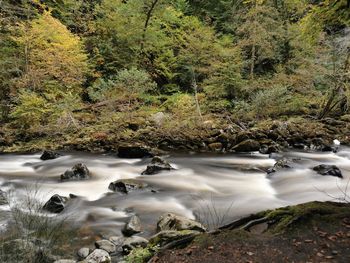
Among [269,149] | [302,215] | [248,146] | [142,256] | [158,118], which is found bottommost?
[269,149]

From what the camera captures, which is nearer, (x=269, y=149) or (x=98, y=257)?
(x=98, y=257)

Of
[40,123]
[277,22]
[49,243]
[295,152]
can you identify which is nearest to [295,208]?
[49,243]

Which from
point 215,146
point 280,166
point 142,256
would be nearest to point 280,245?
point 142,256

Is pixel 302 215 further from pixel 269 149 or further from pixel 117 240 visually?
pixel 269 149

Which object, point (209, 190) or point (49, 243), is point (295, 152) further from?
point (49, 243)

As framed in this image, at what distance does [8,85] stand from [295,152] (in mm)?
13446

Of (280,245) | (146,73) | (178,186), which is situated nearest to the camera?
(280,245)

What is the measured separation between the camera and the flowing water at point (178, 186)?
24.8 feet

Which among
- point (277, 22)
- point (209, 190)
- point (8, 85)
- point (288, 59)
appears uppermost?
point (277, 22)

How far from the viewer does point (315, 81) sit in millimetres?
19172

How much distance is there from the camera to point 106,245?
5.70m

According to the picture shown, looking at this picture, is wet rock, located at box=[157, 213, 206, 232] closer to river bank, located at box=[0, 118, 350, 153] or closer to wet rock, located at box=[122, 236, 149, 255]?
wet rock, located at box=[122, 236, 149, 255]

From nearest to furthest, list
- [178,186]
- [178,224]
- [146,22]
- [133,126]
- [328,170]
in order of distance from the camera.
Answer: [178,224]
[178,186]
[328,170]
[133,126]
[146,22]

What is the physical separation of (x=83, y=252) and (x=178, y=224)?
1579 millimetres
